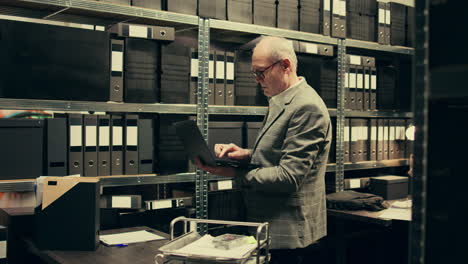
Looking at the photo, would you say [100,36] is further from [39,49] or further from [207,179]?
[207,179]

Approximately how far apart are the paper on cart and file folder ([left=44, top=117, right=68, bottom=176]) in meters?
1.03

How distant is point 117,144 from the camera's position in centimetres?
245

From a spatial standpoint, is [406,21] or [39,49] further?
[406,21]

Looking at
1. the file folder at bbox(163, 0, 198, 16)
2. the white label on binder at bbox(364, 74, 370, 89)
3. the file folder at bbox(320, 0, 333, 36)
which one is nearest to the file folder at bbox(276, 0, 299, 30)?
the file folder at bbox(320, 0, 333, 36)

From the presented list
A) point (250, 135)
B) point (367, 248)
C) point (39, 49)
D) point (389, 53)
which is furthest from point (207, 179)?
point (389, 53)

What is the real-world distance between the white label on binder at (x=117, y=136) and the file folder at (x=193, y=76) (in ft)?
1.40

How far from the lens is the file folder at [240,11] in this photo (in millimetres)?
2742

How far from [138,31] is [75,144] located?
621 mm

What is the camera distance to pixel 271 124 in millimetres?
1989

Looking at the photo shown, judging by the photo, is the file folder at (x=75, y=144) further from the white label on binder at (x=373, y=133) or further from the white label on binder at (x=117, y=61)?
the white label on binder at (x=373, y=133)

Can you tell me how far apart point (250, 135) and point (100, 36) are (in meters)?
1.01

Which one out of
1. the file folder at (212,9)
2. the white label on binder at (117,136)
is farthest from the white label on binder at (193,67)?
the white label on binder at (117,136)

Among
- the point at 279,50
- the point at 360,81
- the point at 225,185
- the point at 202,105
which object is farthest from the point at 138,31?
the point at 360,81

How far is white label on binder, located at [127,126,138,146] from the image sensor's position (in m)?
2.48
